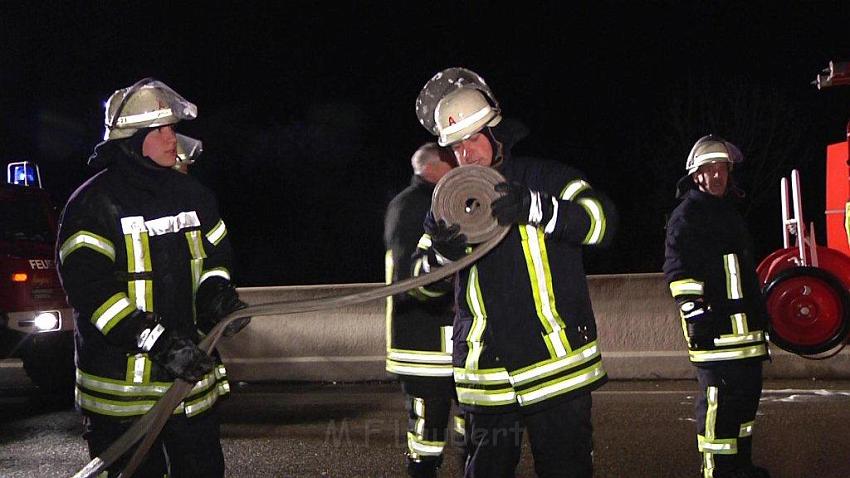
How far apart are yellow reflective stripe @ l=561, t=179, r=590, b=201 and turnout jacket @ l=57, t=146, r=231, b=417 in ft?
4.86

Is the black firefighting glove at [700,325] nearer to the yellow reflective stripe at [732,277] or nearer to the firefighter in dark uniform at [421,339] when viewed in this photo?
the yellow reflective stripe at [732,277]

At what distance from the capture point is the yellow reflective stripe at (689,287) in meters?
4.79

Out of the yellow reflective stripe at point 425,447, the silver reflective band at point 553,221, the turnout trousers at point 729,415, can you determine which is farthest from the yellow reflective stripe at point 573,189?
the yellow reflective stripe at point 425,447

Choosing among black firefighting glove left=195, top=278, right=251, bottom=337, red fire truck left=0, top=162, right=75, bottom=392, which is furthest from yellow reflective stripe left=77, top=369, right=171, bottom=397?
red fire truck left=0, top=162, right=75, bottom=392

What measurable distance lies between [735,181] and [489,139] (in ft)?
7.78

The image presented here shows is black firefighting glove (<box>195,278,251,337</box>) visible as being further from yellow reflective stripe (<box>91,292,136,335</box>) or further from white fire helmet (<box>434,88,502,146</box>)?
white fire helmet (<box>434,88,502,146</box>)

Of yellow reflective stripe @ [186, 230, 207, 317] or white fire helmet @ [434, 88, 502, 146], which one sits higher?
white fire helmet @ [434, 88, 502, 146]

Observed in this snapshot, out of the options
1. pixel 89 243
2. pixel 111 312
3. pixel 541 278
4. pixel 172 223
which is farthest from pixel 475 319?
pixel 89 243

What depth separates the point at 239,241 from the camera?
4453 centimetres

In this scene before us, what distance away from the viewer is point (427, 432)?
15.6 feet

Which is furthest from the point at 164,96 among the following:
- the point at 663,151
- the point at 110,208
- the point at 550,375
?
the point at 663,151

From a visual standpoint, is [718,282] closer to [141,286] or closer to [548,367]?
[548,367]

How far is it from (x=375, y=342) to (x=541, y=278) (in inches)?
235

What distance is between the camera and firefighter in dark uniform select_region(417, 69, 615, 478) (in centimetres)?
336
